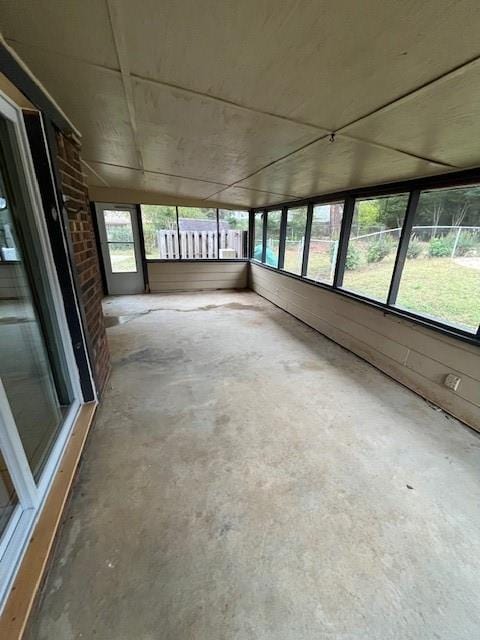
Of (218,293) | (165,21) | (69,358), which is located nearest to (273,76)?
(165,21)

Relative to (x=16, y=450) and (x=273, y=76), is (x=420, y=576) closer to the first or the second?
(x=16, y=450)

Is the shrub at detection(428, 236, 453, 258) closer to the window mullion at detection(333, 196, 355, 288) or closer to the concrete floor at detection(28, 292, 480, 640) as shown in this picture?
the window mullion at detection(333, 196, 355, 288)

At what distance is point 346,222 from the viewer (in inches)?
137

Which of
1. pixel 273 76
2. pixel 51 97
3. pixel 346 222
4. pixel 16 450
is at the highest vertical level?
pixel 51 97

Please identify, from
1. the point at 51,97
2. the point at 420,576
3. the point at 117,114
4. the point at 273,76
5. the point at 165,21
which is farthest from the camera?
the point at 117,114

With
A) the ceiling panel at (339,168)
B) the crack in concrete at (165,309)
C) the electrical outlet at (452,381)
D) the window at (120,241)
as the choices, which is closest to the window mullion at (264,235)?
the crack in concrete at (165,309)

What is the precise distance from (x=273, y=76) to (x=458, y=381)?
2.52m

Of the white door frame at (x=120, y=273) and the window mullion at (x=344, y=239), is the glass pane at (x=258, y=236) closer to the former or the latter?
the white door frame at (x=120, y=273)

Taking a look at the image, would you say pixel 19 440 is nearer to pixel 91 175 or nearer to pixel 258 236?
pixel 91 175

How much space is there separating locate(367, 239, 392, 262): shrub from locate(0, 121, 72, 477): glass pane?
3.18 m

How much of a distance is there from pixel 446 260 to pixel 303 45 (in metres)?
2.27

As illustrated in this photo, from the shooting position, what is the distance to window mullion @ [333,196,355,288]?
3.40 metres

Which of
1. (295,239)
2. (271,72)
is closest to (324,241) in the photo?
(295,239)

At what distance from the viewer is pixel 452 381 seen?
2.26m
